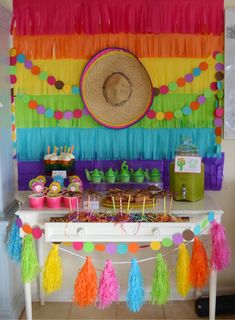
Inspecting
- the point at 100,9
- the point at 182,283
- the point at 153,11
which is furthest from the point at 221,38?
the point at 182,283

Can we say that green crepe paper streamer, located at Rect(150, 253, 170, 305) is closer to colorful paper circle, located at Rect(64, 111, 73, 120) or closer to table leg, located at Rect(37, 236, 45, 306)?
table leg, located at Rect(37, 236, 45, 306)

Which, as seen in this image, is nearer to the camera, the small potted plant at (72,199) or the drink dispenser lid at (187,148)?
the small potted plant at (72,199)

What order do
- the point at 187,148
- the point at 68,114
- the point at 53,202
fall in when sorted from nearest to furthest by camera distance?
the point at 53,202
the point at 187,148
the point at 68,114

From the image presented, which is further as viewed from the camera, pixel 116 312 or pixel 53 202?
pixel 116 312

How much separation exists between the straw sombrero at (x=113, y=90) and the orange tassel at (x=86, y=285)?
84cm

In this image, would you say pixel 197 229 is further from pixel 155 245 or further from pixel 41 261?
pixel 41 261

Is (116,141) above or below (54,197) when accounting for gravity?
above

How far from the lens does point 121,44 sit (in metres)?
2.40

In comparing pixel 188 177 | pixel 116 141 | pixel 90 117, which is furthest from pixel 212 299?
pixel 90 117

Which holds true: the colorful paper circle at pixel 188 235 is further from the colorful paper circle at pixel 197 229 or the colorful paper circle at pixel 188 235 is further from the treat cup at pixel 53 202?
the treat cup at pixel 53 202

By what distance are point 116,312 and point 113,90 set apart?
1.34 meters

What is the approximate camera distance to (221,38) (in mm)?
2385

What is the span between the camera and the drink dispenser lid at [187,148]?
227 cm

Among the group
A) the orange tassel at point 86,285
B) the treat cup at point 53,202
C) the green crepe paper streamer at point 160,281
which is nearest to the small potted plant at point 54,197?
the treat cup at point 53,202
